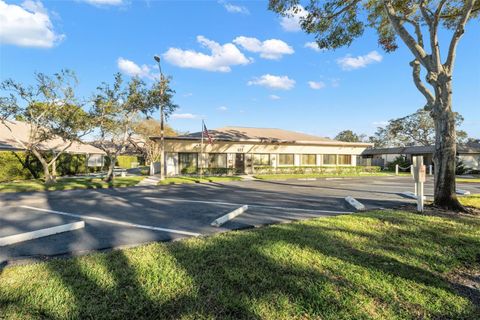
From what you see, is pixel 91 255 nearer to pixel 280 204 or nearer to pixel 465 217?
pixel 280 204

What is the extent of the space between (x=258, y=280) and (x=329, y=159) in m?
29.2

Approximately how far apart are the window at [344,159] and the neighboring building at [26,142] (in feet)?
84.1

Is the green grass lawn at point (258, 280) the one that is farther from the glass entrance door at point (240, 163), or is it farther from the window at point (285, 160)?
the window at point (285, 160)

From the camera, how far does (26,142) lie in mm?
22625

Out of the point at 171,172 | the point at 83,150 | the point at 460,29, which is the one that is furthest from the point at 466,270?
the point at 83,150

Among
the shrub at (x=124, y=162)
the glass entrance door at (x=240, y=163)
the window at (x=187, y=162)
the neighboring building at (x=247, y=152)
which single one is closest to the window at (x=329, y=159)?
the neighboring building at (x=247, y=152)

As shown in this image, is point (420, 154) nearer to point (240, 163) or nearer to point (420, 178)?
point (240, 163)

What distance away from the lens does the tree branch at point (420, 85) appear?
9.05 meters

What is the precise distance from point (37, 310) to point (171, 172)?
22.1 meters

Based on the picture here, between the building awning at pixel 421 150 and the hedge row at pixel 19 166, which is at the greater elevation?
the building awning at pixel 421 150

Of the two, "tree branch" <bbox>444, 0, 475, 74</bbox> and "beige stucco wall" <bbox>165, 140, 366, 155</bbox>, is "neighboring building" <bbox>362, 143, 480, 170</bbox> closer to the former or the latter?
"beige stucco wall" <bbox>165, 140, 366, 155</bbox>

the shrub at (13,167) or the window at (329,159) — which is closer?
the shrub at (13,167)

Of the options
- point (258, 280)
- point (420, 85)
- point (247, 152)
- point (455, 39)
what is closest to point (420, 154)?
point (247, 152)

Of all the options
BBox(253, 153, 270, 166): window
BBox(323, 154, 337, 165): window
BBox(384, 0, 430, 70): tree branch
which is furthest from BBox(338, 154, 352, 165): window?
BBox(384, 0, 430, 70): tree branch
